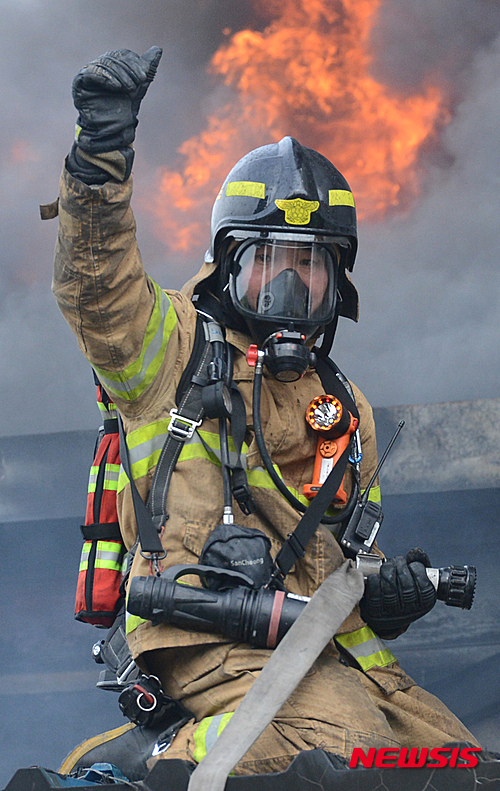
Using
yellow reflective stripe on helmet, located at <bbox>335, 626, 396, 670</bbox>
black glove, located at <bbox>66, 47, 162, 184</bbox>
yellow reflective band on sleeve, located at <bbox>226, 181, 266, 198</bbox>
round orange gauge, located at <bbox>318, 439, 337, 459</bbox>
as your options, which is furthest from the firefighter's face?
yellow reflective stripe on helmet, located at <bbox>335, 626, 396, 670</bbox>

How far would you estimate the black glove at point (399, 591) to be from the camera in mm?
2904

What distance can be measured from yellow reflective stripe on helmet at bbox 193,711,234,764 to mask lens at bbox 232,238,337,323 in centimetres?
129

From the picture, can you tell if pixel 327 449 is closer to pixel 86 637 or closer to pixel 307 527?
pixel 307 527

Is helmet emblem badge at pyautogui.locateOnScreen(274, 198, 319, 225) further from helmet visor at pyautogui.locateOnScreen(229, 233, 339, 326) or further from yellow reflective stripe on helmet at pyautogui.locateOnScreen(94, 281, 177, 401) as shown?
yellow reflective stripe on helmet at pyautogui.locateOnScreen(94, 281, 177, 401)

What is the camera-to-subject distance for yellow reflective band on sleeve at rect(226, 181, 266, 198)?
3.09 m

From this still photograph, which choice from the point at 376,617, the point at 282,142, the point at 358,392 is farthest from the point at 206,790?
the point at 282,142

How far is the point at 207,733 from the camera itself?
2439 millimetres

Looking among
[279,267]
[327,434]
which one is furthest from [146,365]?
[327,434]

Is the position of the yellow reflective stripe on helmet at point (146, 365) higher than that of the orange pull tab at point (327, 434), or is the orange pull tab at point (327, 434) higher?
the yellow reflective stripe on helmet at point (146, 365)

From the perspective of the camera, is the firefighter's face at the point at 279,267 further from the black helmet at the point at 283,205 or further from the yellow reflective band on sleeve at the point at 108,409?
the yellow reflective band on sleeve at the point at 108,409

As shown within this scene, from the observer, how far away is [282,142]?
128 inches

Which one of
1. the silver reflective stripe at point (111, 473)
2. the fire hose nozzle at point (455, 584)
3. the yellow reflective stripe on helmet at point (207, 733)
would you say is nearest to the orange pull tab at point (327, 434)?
the fire hose nozzle at point (455, 584)

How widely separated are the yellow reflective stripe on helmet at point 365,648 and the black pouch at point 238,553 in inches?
19.8

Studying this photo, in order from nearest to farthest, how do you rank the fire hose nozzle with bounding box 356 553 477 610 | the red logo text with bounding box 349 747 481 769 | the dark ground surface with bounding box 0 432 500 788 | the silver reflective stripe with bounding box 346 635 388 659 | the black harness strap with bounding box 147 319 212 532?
the red logo text with bounding box 349 747 481 769
the black harness strap with bounding box 147 319 212 532
the fire hose nozzle with bounding box 356 553 477 610
the silver reflective stripe with bounding box 346 635 388 659
the dark ground surface with bounding box 0 432 500 788
